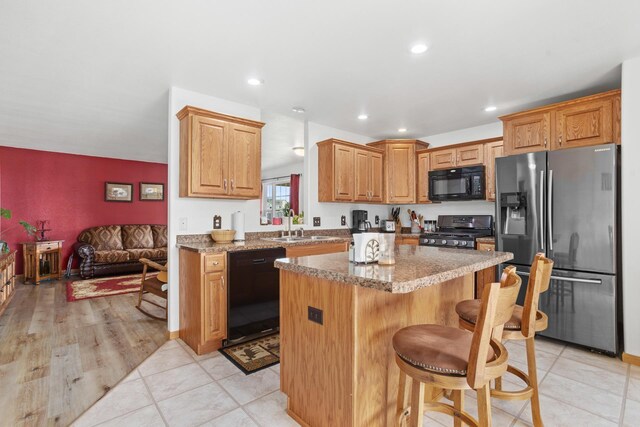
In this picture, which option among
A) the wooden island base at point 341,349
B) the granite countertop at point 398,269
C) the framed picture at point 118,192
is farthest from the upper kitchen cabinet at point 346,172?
the framed picture at point 118,192

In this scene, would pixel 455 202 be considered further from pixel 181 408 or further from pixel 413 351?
pixel 181 408

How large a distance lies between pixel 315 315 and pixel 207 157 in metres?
2.07

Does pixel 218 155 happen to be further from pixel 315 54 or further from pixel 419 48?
pixel 419 48

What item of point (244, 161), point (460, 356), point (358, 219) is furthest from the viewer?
point (358, 219)

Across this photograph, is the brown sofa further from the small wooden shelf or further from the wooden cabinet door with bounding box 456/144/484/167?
the wooden cabinet door with bounding box 456/144/484/167

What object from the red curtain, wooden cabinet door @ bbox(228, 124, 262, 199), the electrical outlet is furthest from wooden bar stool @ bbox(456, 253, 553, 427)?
the red curtain

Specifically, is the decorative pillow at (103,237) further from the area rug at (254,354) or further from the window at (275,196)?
the area rug at (254,354)

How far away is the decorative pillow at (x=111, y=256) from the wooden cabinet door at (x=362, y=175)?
179 inches

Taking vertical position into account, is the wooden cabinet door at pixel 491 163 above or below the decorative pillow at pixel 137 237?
above

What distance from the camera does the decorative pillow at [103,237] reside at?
19.8ft

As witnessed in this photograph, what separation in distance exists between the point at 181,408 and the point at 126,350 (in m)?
1.19

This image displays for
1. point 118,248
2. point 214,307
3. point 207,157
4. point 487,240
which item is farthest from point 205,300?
point 118,248

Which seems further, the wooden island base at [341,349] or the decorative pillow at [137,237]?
the decorative pillow at [137,237]

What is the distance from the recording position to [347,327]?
1486 mm
